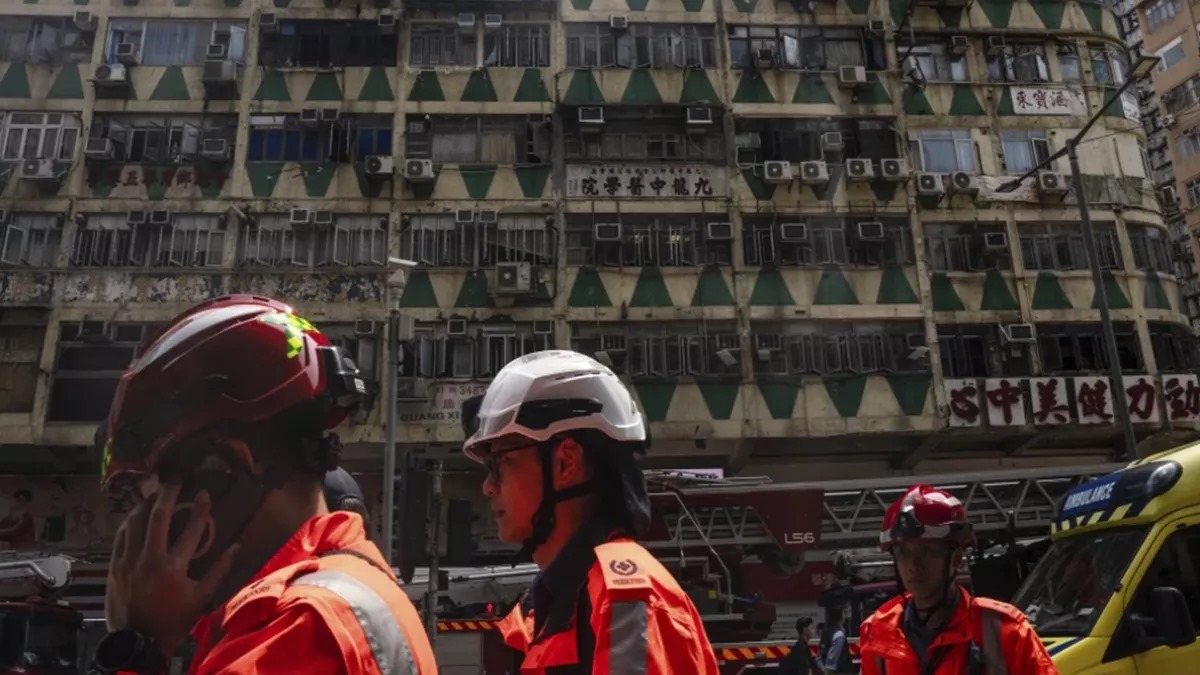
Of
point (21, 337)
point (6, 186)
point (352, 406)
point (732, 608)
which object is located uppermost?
point (6, 186)

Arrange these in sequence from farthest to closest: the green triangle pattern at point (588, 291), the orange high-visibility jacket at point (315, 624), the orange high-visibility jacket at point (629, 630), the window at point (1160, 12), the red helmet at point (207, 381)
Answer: the window at point (1160, 12) → the green triangle pattern at point (588, 291) → the orange high-visibility jacket at point (629, 630) → the red helmet at point (207, 381) → the orange high-visibility jacket at point (315, 624)

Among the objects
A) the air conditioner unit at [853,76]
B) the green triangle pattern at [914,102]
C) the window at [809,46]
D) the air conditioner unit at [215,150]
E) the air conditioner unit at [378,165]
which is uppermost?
the window at [809,46]

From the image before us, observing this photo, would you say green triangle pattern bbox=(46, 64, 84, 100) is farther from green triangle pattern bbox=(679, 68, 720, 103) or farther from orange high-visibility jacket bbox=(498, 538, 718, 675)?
orange high-visibility jacket bbox=(498, 538, 718, 675)

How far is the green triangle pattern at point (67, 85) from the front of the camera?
1875cm

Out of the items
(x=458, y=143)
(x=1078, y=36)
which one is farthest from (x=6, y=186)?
(x=1078, y=36)

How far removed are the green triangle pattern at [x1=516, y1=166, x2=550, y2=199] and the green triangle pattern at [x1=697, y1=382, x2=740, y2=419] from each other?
18.0 feet

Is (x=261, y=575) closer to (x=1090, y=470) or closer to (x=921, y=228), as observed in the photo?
(x=1090, y=470)

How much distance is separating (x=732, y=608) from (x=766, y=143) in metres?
11.8

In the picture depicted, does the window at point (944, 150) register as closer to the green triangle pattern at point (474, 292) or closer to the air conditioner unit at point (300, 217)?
the green triangle pattern at point (474, 292)

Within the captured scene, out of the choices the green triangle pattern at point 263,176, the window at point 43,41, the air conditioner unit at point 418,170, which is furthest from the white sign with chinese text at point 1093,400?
the window at point 43,41

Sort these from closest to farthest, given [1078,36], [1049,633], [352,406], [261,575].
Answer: [261,575] → [352,406] → [1049,633] → [1078,36]

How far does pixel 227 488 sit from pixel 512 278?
1640cm

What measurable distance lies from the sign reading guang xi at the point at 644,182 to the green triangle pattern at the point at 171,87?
28.5 feet

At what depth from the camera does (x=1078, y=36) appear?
69.1ft
